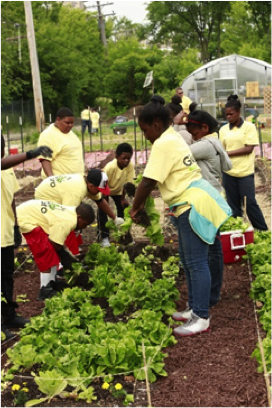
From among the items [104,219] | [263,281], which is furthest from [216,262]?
[104,219]

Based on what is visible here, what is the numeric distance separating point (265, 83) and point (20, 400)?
24.8 metres

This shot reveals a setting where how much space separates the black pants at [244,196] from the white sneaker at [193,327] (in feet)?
8.35

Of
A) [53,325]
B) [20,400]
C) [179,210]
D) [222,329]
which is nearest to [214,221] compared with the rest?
[179,210]

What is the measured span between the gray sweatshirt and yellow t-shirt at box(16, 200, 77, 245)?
119 centimetres

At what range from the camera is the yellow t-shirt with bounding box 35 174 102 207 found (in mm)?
5527

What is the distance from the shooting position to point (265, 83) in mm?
26484

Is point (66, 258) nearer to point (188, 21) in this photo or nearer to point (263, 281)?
point (263, 281)

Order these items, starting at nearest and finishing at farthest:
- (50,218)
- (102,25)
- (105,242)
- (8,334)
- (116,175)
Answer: (8,334) → (50,218) → (116,175) → (105,242) → (102,25)

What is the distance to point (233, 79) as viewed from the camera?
25.8 m

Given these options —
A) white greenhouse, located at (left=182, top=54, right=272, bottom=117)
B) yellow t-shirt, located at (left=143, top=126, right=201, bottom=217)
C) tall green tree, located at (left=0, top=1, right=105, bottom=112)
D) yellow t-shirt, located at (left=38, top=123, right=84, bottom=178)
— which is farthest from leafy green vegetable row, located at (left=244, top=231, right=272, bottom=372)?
tall green tree, located at (left=0, top=1, right=105, bottom=112)

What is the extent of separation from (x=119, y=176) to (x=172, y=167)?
2.77 m

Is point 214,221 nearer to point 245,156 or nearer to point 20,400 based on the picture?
point 20,400

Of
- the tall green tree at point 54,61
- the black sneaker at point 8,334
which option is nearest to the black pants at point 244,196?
the black sneaker at point 8,334

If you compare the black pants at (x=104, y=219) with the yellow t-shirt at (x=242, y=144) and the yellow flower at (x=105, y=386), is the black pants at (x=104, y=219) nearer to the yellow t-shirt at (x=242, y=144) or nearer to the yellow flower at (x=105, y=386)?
the yellow t-shirt at (x=242, y=144)
